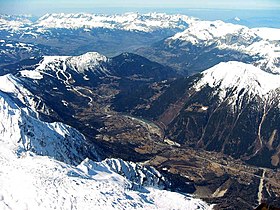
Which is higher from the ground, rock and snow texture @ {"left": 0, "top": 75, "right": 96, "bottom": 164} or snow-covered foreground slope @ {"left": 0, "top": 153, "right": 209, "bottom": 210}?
snow-covered foreground slope @ {"left": 0, "top": 153, "right": 209, "bottom": 210}

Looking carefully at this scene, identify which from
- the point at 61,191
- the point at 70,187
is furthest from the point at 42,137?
the point at 61,191

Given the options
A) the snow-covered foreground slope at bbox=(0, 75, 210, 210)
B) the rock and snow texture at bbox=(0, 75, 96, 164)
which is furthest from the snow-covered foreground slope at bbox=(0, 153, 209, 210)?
the rock and snow texture at bbox=(0, 75, 96, 164)

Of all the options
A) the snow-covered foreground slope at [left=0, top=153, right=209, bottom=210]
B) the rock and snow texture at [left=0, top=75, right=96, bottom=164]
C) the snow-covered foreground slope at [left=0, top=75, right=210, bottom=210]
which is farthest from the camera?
the rock and snow texture at [left=0, top=75, right=96, bottom=164]

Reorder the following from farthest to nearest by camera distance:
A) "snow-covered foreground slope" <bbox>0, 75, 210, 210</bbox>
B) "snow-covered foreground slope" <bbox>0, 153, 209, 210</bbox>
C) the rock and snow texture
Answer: the rock and snow texture → "snow-covered foreground slope" <bbox>0, 75, 210, 210</bbox> → "snow-covered foreground slope" <bbox>0, 153, 209, 210</bbox>

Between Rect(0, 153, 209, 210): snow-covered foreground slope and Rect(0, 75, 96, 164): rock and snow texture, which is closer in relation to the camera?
Rect(0, 153, 209, 210): snow-covered foreground slope

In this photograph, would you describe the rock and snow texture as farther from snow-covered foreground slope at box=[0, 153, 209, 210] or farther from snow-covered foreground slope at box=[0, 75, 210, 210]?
snow-covered foreground slope at box=[0, 153, 209, 210]

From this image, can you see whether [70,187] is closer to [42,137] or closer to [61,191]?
[61,191]

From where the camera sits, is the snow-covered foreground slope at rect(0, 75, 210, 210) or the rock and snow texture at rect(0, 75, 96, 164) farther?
the rock and snow texture at rect(0, 75, 96, 164)

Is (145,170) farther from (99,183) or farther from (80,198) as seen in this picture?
(80,198)

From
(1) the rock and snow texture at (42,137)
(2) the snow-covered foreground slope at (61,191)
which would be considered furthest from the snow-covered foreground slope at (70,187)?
(1) the rock and snow texture at (42,137)

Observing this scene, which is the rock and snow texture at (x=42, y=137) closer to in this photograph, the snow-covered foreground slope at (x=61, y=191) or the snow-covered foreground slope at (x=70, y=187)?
the snow-covered foreground slope at (x=70, y=187)

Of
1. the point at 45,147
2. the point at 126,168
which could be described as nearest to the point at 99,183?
the point at 126,168
